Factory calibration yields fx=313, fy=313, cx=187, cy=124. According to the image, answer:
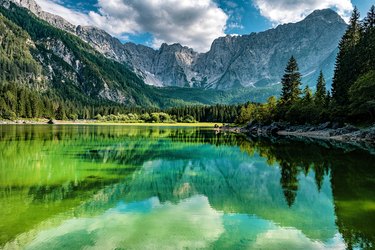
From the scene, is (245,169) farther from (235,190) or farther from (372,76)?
(372,76)

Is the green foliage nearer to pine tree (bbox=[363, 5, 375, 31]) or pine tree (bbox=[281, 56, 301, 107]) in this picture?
pine tree (bbox=[363, 5, 375, 31])

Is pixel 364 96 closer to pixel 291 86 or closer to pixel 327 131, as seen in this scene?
pixel 327 131

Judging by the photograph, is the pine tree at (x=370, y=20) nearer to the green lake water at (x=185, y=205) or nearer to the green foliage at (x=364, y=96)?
the green foliage at (x=364, y=96)

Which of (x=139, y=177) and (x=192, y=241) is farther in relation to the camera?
(x=139, y=177)

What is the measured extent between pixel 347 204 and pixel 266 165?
1643 centimetres

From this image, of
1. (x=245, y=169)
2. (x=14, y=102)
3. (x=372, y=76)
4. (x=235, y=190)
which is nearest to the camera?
(x=235, y=190)

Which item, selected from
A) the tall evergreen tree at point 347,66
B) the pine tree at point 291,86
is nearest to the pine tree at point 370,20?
the tall evergreen tree at point 347,66

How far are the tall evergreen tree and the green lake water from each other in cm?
5465

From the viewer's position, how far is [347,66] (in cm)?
8388

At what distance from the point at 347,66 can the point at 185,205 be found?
79901 millimetres

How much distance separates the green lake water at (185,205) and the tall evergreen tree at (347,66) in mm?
54649

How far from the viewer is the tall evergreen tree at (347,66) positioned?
81.2 metres

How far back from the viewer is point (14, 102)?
180 m

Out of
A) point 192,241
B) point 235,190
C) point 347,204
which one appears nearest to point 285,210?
point 347,204
